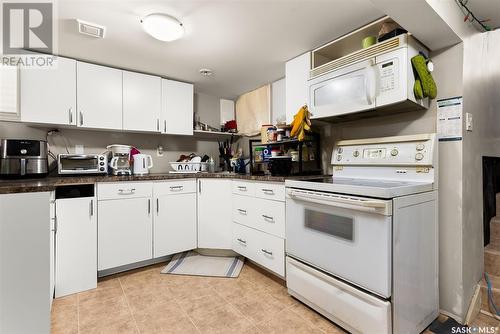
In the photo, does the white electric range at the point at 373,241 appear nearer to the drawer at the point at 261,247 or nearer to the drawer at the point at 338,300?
the drawer at the point at 338,300

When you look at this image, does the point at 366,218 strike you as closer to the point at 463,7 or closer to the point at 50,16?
the point at 463,7

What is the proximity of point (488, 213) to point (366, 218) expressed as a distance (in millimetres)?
1635

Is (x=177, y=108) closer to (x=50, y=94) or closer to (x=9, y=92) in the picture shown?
(x=50, y=94)

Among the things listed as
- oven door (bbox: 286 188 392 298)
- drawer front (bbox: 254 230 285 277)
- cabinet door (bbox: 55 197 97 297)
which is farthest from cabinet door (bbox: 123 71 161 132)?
oven door (bbox: 286 188 392 298)

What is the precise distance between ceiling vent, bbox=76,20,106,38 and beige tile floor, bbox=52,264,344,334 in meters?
2.01

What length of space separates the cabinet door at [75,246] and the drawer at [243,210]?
1215mm

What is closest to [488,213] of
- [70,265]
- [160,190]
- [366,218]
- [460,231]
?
[460,231]

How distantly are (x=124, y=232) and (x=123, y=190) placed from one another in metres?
0.37

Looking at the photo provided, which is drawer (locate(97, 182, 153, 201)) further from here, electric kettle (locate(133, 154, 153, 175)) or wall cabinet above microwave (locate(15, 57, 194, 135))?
wall cabinet above microwave (locate(15, 57, 194, 135))

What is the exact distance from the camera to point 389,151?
5.13ft

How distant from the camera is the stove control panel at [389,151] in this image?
1.40 meters

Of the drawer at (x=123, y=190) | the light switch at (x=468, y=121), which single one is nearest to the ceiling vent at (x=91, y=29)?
the drawer at (x=123, y=190)

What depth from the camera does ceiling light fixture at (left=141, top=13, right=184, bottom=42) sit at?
1.58 m

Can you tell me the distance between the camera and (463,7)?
55.9 inches
